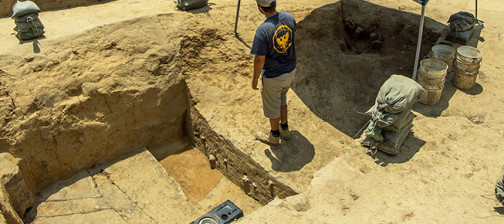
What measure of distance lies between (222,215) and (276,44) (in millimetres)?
2160

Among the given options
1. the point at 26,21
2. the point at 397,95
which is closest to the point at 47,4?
the point at 26,21

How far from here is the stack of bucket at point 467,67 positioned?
18.2ft

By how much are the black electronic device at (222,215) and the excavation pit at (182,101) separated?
1.69 feet

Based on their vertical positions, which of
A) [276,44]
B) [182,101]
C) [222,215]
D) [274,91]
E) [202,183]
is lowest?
[202,183]

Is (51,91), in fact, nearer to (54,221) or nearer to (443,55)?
(54,221)

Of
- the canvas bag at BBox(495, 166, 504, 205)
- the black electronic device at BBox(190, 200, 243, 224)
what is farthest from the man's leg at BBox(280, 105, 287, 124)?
the canvas bag at BBox(495, 166, 504, 205)

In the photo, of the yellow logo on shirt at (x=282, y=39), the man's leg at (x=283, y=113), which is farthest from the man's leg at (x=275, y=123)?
the yellow logo on shirt at (x=282, y=39)

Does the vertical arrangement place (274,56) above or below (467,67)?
above

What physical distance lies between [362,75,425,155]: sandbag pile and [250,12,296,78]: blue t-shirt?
1129 mm

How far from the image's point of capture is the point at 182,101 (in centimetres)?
637

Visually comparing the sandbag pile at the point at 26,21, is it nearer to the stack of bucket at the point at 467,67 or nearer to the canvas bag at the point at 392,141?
the canvas bag at the point at 392,141

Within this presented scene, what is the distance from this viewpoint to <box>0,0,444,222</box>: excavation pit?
5.25 m

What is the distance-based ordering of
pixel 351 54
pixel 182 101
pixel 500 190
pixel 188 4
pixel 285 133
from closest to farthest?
pixel 500 190 < pixel 285 133 < pixel 182 101 < pixel 188 4 < pixel 351 54

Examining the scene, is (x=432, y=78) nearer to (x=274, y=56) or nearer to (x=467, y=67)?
(x=467, y=67)
